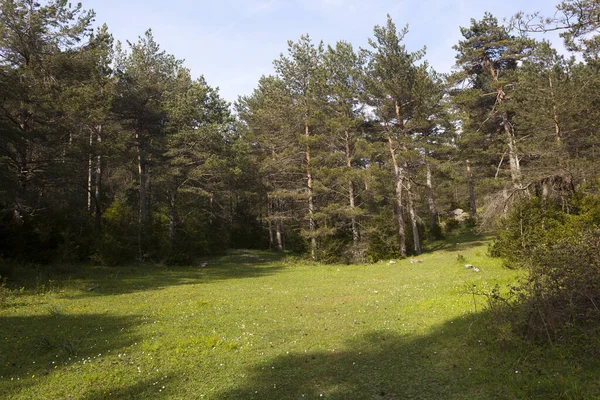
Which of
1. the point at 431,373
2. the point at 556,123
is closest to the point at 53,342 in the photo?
the point at 431,373

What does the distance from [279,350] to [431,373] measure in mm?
3189

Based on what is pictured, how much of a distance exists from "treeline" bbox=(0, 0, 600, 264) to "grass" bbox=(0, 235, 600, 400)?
8.84m

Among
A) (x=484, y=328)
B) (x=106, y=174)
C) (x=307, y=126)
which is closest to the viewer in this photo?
(x=484, y=328)

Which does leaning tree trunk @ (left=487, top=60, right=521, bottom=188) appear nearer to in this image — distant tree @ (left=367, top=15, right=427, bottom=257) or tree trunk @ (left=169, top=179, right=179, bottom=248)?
distant tree @ (left=367, top=15, right=427, bottom=257)

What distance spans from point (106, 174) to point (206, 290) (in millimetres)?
30168

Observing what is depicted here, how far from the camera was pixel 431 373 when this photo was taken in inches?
228

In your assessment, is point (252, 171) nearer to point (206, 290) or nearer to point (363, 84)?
point (363, 84)

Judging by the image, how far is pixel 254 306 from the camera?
12258 millimetres

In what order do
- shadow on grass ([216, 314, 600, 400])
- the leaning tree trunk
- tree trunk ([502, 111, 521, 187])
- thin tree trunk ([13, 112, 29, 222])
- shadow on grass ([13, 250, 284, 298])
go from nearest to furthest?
1. shadow on grass ([216, 314, 600, 400])
2. shadow on grass ([13, 250, 284, 298])
3. thin tree trunk ([13, 112, 29, 222])
4. tree trunk ([502, 111, 521, 187])
5. the leaning tree trunk

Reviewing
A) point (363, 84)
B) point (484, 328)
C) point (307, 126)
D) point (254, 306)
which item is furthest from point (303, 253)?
point (484, 328)

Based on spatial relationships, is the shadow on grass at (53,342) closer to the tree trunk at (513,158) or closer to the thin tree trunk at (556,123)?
the tree trunk at (513,158)

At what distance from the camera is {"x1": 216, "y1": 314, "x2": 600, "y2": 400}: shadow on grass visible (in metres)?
4.97

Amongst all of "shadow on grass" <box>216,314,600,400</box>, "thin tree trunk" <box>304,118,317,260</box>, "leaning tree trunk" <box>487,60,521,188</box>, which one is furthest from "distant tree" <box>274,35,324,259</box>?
"shadow on grass" <box>216,314,600,400</box>

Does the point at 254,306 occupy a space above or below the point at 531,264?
below
